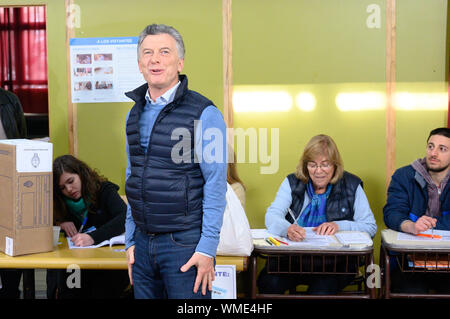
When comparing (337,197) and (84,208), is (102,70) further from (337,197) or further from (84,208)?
(337,197)

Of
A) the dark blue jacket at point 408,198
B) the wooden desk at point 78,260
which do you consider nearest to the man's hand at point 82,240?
the wooden desk at point 78,260

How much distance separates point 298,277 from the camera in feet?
9.87

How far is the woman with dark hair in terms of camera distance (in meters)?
3.07

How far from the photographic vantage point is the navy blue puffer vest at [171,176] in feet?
5.75

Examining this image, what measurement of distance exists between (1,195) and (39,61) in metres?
6.93

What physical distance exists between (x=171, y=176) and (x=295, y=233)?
3.88ft

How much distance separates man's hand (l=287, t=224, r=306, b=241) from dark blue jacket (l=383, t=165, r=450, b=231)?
622 millimetres

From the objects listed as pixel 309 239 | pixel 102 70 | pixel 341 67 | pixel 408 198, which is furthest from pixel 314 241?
pixel 102 70

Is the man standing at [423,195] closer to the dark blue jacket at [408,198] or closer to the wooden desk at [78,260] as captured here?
the dark blue jacket at [408,198]

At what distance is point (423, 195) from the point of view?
3.15m

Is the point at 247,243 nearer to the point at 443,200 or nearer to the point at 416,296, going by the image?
the point at 416,296

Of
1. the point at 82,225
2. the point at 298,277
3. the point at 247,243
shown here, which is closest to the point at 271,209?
the point at 298,277

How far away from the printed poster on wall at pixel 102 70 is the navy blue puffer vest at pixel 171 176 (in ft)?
7.21

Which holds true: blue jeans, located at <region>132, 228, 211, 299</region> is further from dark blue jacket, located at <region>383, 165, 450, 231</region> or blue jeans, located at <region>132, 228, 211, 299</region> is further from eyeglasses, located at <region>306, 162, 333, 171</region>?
dark blue jacket, located at <region>383, 165, 450, 231</region>
